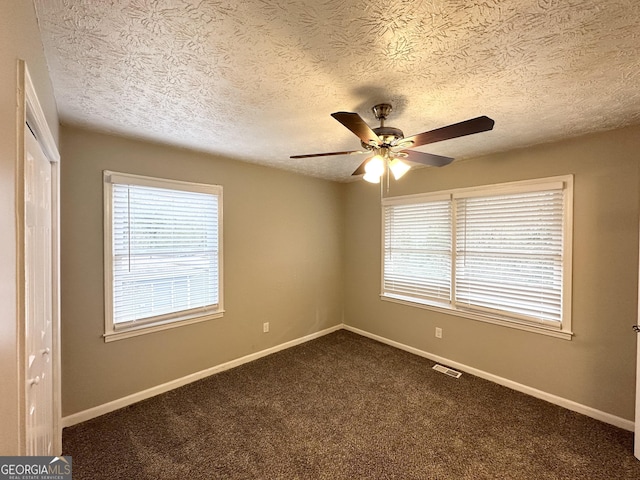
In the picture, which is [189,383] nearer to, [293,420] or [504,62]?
[293,420]

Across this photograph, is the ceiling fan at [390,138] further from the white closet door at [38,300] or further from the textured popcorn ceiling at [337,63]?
the white closet door at [38,300]

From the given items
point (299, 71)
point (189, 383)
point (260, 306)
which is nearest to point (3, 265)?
point (299, 71)

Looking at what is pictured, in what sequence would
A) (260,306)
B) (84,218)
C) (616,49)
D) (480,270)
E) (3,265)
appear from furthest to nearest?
(260,306), (480,270), (84,218), (616,49), (3,265)

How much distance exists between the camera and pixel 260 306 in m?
3.57

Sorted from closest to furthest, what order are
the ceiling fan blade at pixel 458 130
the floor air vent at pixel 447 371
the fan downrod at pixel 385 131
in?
the ceiling fan blade at pixel 458 130
the fan downrod at pixel 385 131
the floor air vent at pixel 447 371

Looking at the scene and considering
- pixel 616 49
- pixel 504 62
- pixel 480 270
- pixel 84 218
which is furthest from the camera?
pixel 480 270

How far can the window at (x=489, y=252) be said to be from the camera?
8.62ft

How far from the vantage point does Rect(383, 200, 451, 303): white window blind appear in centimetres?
343

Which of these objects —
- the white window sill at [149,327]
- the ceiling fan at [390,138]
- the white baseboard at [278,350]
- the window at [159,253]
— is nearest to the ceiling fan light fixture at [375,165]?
the ceiling fan at [390,138]

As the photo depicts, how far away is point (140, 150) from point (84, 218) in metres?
0.75

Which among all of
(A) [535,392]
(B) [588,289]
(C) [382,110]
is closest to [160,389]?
(C) [382,110]

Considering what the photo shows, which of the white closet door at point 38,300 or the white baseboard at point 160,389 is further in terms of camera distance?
the white baseboard at point 160,389

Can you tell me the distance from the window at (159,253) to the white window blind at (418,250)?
7.26 ft

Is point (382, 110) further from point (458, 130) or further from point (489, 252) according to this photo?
point (489, 252)
